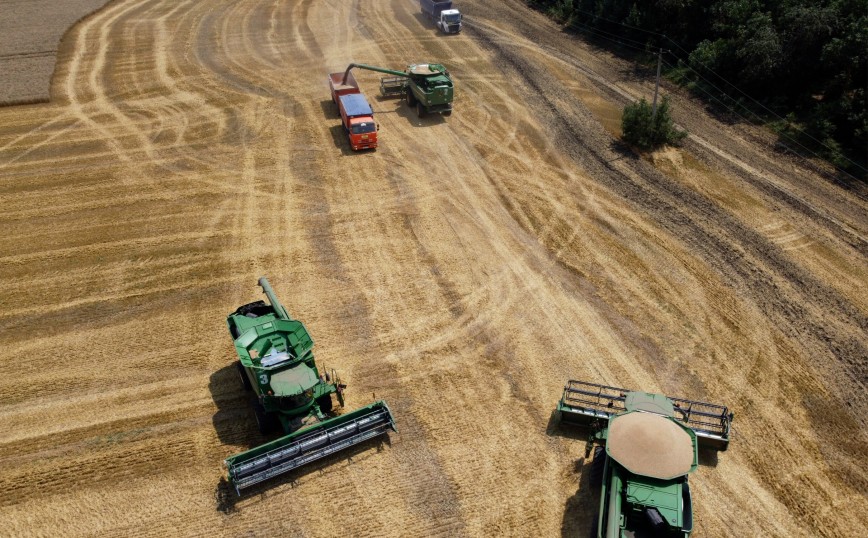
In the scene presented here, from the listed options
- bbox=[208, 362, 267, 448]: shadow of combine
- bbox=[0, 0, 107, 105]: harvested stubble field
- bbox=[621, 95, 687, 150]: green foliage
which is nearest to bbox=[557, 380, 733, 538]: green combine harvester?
bbox=[208, 362, 267, 448]: shadow of combine

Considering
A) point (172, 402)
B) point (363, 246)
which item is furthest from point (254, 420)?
point (363, 246)

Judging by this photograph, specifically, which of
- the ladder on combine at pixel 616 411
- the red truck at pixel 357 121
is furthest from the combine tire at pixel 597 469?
the red truck at pixel 357 121

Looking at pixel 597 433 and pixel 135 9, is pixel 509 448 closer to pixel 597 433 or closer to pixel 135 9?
pixel 597 433

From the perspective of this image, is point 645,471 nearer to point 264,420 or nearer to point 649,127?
point 264,420

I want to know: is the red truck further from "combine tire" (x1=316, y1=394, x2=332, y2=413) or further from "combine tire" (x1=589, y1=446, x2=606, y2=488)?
"combine tire" (x1=589, y1=446, x2=606, y2=488)

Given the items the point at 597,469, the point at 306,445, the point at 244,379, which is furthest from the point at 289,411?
the point at 597,469

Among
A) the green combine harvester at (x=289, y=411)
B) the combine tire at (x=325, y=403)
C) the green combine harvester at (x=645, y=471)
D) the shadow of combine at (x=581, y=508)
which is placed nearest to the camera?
the green combine harvester at (x=645, y=471)

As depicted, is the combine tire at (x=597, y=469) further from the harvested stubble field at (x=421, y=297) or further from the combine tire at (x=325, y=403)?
the combine tire at (x=325, y=403)
